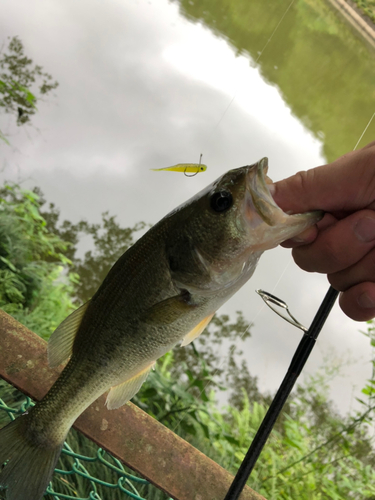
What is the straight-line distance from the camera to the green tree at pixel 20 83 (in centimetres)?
418

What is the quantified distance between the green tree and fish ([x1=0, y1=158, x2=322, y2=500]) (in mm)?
3941

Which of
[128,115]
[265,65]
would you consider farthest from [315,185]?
[265,65]

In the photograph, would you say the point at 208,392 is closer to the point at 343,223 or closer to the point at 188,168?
the point at 188,168

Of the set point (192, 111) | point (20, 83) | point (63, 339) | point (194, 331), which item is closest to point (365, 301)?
point (194, 331)

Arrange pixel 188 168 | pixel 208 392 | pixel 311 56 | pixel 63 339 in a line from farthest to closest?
pixel 311 56
pixel 208 392
pixel 188 168
pixel 63 339

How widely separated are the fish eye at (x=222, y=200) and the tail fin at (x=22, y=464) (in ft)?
2.89

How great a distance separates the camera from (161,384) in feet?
7.62

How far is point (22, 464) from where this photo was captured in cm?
102

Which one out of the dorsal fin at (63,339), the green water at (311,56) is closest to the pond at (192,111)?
the green water at (311,56)

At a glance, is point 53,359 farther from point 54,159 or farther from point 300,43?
point 300,43

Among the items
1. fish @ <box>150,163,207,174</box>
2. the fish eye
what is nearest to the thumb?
the fish eye

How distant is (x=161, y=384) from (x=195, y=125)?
3.80 meters

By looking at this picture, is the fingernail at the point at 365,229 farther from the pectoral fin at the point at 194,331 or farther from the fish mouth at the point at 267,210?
the pectoral fin at the point at 194,331

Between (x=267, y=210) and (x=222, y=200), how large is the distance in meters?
0.14
